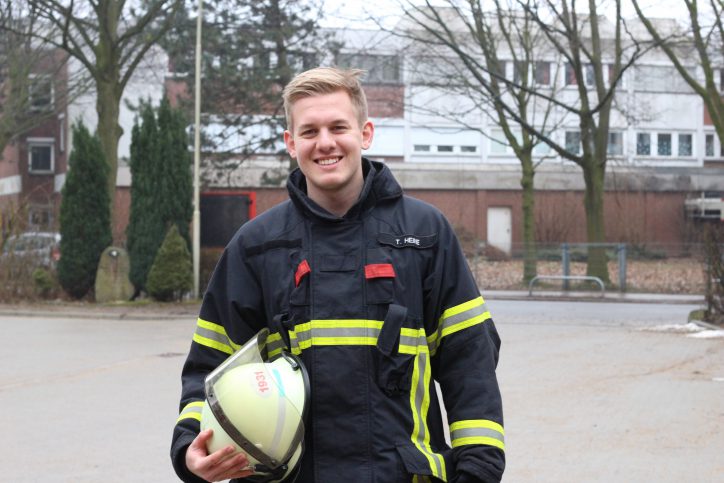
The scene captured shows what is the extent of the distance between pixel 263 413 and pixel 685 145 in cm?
5524

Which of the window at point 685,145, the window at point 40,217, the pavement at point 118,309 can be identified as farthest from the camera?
the window at point 685,145

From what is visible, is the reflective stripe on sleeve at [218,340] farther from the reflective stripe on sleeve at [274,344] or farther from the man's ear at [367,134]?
the man's ear at [367,134]

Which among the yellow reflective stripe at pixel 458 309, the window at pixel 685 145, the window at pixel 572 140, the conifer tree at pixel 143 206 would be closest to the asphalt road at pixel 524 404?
the yellow reflective stripe at pixel 458 309

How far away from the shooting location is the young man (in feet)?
9.37

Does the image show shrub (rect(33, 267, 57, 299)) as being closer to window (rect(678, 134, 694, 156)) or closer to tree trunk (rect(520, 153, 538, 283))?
tree trunk (rect(520, 153, 538, 283))

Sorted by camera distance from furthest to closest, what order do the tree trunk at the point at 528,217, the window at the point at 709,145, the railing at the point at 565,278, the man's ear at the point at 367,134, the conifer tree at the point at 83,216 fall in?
1. the window at the point at 709,145
2. the tree trunk at the point at 528,217
3. the railing at the point at 565,278
4. the conifer tree at the point at 83,216
5. the man's ear at the point at 367,134

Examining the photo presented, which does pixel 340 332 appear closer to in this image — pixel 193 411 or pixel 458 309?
pixel 458 309

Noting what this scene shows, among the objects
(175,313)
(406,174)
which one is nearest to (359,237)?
(175,313)

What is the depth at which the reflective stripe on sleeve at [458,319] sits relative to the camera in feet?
9.83

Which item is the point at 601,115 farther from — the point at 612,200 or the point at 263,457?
the point at 263,457

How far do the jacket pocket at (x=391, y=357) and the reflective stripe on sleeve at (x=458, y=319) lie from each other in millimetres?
177

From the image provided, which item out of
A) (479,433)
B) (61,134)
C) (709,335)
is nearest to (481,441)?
(479,433)

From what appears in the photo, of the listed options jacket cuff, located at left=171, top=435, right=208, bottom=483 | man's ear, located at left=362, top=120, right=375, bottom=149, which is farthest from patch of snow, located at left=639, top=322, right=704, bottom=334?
jacket cuff, located at left=171, top=435, right=208, bottom=483

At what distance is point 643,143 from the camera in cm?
5456
